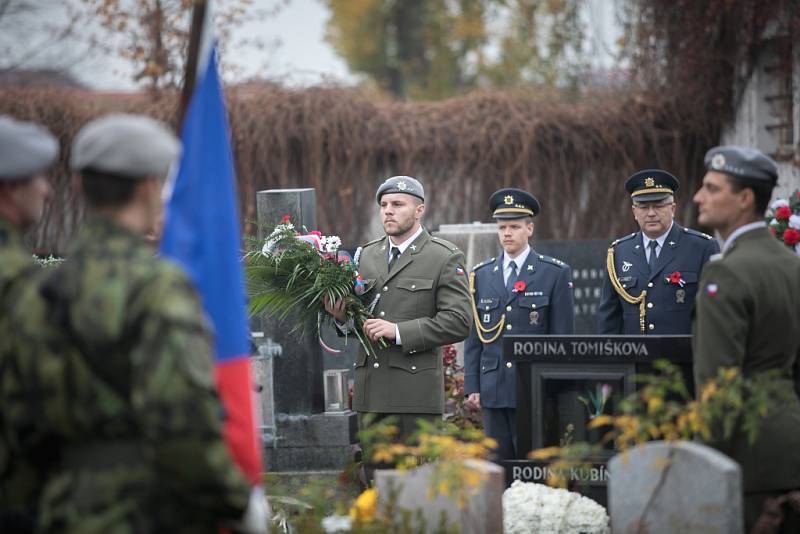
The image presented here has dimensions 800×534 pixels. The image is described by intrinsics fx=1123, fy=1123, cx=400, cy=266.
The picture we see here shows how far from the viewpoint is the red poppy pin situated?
7.35 m

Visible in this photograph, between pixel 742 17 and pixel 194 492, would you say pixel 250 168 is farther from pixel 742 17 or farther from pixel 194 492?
pixel 194 492

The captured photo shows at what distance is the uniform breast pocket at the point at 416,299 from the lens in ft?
22.6

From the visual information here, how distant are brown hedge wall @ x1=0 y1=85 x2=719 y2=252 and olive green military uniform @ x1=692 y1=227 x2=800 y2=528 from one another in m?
9.16

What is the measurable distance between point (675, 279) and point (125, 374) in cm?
499

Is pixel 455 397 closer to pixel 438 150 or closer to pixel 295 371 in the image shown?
pixel 295 371

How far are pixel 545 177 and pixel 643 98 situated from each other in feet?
5.29

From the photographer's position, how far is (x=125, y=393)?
3090 millimetres

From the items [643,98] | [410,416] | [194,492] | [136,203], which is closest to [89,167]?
[136,203]

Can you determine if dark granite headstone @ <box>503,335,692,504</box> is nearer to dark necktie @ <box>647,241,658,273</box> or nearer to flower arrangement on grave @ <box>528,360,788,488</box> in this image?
dark necktie @ <box>647,241,658,273</box>

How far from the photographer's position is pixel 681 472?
4.16 meters

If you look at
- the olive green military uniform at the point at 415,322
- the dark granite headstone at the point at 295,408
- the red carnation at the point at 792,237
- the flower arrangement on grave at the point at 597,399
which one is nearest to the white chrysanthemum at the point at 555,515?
the flower arrangement on grave at the point at 597,399

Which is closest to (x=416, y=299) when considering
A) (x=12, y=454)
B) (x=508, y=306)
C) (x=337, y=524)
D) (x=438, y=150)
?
(x=508, y=306)

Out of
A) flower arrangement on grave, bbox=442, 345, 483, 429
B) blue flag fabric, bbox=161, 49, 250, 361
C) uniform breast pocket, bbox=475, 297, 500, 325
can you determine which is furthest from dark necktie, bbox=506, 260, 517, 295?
blue flag fabric, bbox=161, 49, 250, 361

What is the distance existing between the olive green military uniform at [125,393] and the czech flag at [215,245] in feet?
1.77
